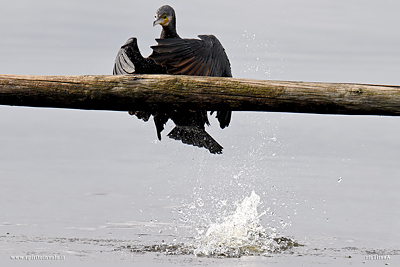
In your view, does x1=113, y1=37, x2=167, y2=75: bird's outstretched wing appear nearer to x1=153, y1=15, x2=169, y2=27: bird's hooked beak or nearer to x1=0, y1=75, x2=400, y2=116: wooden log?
x1=153, y1=15, x2=169, y2=27: bird's hooked beak

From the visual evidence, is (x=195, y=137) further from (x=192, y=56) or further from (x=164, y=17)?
(x=164, y=17)

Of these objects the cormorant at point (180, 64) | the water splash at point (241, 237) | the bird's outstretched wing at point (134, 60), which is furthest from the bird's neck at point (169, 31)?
the water splash at point (241, 237)

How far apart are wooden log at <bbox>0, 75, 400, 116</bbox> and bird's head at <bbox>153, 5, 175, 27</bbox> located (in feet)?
5.32

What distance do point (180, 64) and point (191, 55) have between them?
12cm

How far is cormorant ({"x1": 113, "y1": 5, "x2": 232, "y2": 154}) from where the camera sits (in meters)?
3.90

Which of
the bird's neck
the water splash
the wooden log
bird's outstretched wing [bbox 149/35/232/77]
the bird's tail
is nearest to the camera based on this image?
the wooden log

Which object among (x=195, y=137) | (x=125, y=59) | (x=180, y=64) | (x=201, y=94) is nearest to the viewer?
(x=201, y=94)

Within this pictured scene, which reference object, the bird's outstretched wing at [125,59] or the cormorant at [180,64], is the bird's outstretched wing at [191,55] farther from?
the bird's outstretched wing at [125,59]

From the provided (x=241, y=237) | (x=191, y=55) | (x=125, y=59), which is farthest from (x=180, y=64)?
(x=241, y=237)

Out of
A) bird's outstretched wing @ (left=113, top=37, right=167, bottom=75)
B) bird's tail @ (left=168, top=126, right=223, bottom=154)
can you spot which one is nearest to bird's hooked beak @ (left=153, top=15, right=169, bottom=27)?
bird's outstretched wing @ (left=113, top=37, right=167, bottom=75)

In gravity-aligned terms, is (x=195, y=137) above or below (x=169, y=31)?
below

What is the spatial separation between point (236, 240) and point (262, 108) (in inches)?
72.0

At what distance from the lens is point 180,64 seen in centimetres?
390

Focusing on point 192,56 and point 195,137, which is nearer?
point 192,56
